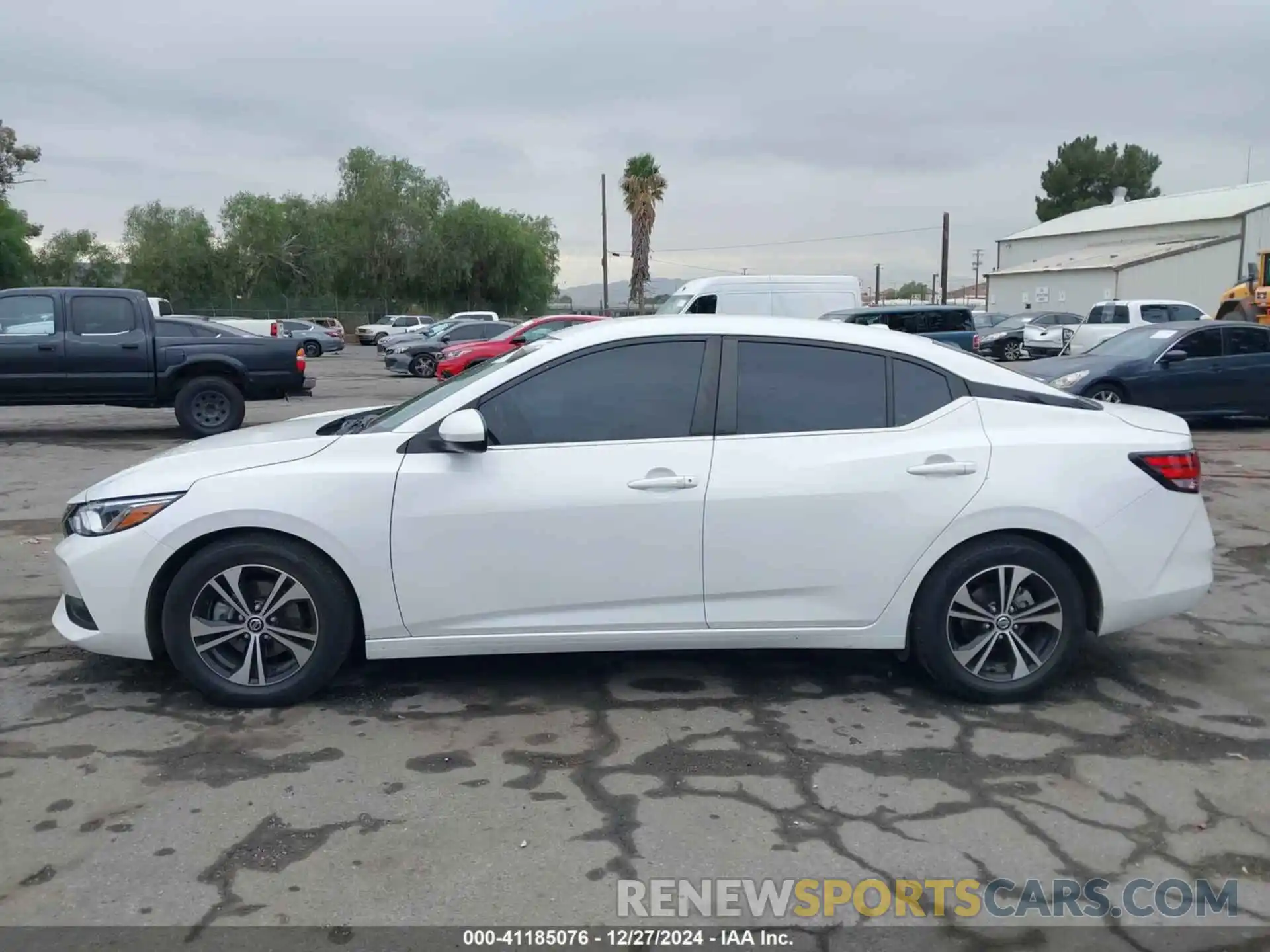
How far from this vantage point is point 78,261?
62.1 m

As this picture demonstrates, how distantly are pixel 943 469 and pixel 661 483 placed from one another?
117 cm

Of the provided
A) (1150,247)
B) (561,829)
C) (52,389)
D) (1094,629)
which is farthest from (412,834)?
(1150,247)

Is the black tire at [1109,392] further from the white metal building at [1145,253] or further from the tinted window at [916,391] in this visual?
the white metal building at [1145,253]

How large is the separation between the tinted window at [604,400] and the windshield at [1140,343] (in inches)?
441

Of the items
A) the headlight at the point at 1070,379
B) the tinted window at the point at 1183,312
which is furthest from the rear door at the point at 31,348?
the tinted window at the point at 1183,312

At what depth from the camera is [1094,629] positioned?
4.70 metres

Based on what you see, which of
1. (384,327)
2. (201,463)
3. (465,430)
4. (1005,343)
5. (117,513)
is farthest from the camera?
(384,327)

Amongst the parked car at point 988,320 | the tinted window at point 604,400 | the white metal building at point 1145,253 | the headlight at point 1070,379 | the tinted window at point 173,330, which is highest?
the white metal building at point 1145,253

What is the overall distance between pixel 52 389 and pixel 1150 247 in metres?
47.0

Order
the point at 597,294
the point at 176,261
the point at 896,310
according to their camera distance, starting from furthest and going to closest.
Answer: the point at 597,294 → the point at 176,261 → the point at 896,310

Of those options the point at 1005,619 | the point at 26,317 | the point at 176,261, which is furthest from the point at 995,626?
the point at 176,261

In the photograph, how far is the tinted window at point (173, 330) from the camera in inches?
524

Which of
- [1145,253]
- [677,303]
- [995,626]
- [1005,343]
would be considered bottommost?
[995,626]

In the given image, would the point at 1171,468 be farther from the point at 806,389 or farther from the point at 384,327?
the point at 384,327
